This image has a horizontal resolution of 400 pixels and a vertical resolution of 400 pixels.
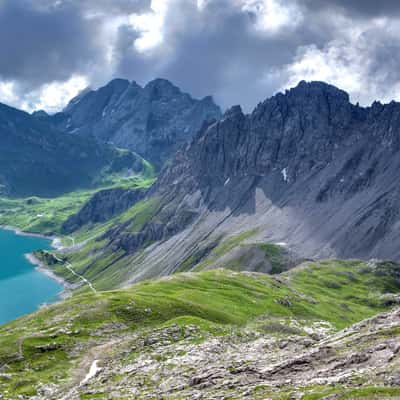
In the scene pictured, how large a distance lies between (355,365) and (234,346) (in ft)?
71.1

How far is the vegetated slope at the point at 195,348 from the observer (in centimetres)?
3681

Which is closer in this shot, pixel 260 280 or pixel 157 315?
pixel 157 315

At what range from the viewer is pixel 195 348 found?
56094 millimetres

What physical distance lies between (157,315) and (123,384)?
105 ft

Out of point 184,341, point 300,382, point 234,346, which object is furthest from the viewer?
point 184,341

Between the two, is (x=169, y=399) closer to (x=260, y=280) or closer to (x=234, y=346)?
(x=234, y=346)

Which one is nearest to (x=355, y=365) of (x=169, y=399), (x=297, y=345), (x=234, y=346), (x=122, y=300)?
(x=297, y=345)

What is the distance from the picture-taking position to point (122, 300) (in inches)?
3280

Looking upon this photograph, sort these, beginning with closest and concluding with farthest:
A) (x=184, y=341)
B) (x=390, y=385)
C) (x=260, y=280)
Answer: (x=390, y=385) < (x=184, y=341) < (x=260, y=280)

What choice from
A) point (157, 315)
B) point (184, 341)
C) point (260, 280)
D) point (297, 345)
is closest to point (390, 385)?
point (297, 345)

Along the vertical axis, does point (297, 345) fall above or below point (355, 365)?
above

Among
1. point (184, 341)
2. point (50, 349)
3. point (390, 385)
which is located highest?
point (50, 349)

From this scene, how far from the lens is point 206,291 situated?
107m

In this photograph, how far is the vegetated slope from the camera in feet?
121
